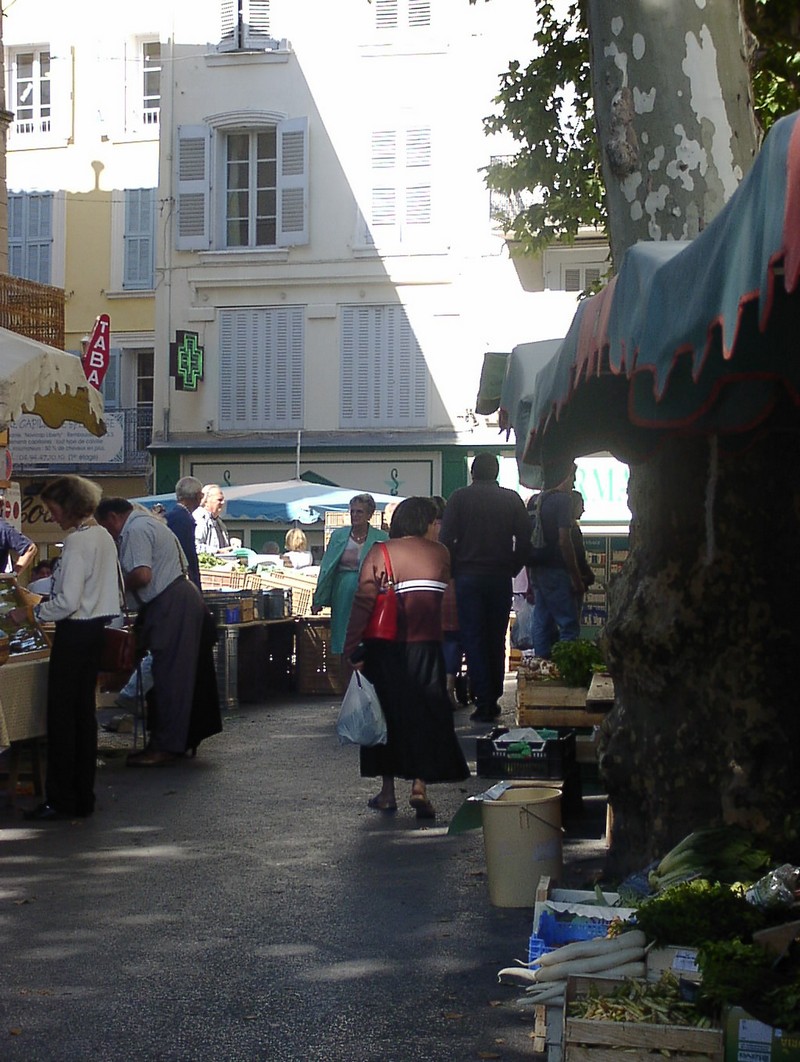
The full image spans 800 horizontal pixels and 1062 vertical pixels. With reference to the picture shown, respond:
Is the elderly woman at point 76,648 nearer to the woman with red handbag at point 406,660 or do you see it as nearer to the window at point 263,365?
the woman with red handbag at point 406,660

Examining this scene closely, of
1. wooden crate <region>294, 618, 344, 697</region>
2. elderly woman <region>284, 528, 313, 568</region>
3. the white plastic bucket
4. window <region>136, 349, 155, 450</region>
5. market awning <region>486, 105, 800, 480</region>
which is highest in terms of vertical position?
window <region>136, 349, 155, 450</region>

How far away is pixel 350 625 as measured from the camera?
9.24 meters

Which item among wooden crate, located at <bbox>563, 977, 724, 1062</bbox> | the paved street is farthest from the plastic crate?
wooden crate, located at <bbox>563, 977, 724, 1062</bbox>

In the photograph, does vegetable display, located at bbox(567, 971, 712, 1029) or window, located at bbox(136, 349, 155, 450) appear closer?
vegetable display, located at bbox(567, 971, 712, 1029)

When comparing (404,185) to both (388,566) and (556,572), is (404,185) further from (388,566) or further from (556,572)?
(388,566)

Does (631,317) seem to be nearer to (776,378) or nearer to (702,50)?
(776,378)

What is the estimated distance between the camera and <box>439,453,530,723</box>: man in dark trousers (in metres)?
13.1

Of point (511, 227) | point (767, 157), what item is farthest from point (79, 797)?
point (511, 227)

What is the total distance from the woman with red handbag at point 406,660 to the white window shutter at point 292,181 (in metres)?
22.4

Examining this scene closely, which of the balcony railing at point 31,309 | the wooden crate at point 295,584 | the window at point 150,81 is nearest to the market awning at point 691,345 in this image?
the wooden crate at point 295,584

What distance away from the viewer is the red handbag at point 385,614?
9.13 meters

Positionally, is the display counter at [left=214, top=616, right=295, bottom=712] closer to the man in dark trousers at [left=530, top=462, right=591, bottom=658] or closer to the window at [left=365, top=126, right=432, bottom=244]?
the man in dark trousers at [left=530, top=462, right=591, bottom=658]

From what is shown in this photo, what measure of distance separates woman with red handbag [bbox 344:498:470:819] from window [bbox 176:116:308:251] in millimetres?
22708

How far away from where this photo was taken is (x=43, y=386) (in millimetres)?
10836
